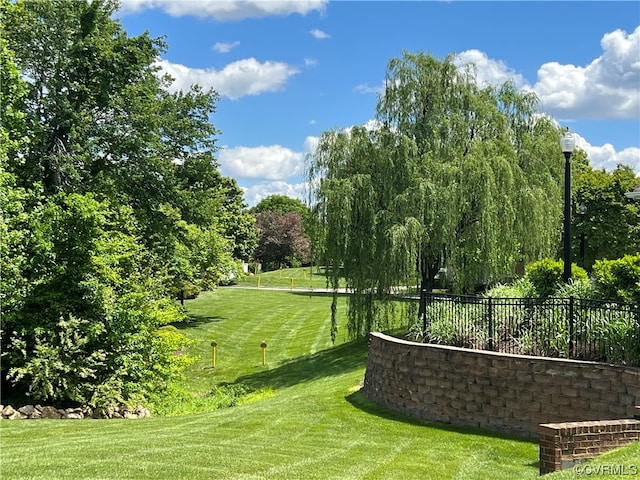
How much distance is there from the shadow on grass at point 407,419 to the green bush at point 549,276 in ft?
11.3

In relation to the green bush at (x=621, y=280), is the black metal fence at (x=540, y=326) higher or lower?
lower

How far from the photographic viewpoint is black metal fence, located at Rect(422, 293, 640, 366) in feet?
27.0

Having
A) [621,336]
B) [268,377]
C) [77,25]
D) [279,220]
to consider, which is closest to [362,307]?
[268,377]

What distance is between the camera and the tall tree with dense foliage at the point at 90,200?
1377 centimetres

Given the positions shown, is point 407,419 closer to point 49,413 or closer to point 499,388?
point 499,388

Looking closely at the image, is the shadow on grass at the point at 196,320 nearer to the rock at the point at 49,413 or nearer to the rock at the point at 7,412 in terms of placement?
the rock at the point at 49,413

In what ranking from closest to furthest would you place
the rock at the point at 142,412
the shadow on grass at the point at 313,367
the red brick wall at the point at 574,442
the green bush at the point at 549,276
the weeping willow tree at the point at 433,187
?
the red brick wall at the point at 574,442 → the green bush at the point at 549,276 → the rock at the point at 142,412 → the weeping willow tree at the point at 433,187 → the shadow on grass at the point at 313,367

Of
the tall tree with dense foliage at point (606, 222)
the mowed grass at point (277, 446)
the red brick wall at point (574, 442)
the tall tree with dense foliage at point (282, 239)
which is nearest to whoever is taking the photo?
the red brick wall at point (574, 442)

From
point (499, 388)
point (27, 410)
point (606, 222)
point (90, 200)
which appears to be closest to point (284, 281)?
point (606, 222)

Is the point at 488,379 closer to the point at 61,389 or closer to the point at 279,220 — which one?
the point at 61,389

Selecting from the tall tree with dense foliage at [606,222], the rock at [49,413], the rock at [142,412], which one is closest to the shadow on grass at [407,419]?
the rock at [142,412]

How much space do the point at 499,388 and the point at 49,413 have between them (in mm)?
9776

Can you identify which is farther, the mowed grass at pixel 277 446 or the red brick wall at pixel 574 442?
the mowed grass at pixel 277 446

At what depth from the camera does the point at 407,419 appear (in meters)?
9.75
